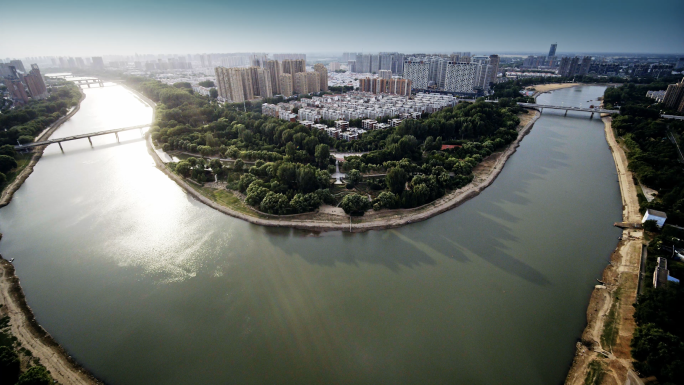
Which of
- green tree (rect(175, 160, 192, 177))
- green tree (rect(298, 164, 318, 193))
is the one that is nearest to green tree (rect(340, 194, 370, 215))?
green tree (rect(298, 164, 318, 193))

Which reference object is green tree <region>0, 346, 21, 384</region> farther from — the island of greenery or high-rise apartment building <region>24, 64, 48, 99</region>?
high-rise apartment building <region>24, 64, 48, 99</region>

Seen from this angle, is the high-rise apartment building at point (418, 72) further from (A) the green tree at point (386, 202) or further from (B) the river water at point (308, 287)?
(A) the green tree at point (386, 202)

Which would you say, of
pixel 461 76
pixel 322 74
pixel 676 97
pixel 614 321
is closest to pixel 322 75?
pixel 322 74

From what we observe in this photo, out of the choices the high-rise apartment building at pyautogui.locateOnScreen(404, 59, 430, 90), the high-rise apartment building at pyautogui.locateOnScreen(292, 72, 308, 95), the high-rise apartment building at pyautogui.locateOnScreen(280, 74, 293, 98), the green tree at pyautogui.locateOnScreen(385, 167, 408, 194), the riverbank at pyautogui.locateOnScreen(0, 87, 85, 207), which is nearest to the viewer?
the green tree at pyautogui.locateOnScreen(385, 167, 408, 194)

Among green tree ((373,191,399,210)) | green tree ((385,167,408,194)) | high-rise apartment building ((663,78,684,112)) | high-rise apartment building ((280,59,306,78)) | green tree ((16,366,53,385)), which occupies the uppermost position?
high-rise apartment building ((280,59,306,78))

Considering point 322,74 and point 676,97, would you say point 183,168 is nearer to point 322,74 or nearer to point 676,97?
point 322,74

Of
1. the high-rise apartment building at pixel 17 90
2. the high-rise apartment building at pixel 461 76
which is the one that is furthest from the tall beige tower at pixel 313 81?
the high-rise apartment building at pixel 17 90

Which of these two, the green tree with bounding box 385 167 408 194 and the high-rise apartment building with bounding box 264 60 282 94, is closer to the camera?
the green tree with bounding box 385 167 408 194
